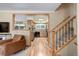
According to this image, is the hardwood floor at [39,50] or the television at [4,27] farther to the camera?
the television at [4,27]

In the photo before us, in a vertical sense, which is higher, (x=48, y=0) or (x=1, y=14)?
(x=1, y=14)

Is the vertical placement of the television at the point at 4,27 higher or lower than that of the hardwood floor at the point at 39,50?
higher

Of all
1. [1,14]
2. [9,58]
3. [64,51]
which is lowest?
[64,51]

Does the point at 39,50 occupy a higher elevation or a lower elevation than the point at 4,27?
lower

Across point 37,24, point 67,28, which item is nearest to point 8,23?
point 67,28

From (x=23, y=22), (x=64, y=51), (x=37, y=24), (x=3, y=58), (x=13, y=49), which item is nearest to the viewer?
(x=3, y=58)

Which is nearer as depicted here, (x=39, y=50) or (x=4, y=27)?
(x=39, y=50)

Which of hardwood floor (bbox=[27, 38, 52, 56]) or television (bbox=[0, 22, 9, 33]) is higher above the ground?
television (bbox=[0, 22, 9, 33])

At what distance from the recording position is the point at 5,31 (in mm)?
9094

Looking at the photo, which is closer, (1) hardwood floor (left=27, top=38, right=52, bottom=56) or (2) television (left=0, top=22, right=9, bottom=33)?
(1) hardwood floor (left=27, top=38, right=52, bottom=56)

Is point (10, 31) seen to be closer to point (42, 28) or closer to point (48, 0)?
point (48, 0)

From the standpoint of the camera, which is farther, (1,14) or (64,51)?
(1,14)

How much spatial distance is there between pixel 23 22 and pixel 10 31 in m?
2.62

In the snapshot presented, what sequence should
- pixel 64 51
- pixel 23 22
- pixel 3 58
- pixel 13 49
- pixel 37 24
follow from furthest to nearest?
pixel 37 24 < pixel 23 22 < pixel 64 51 < pixel 13 49 < pixel 3 58
